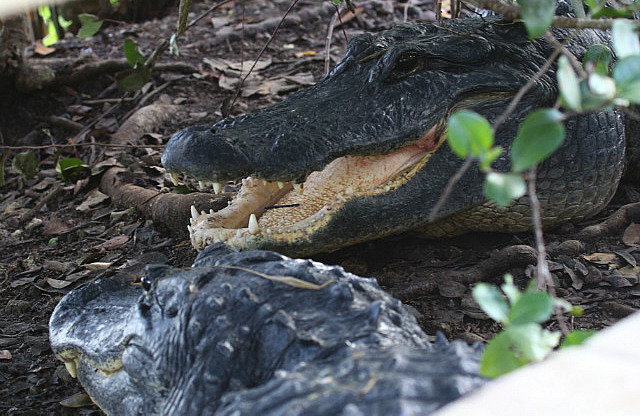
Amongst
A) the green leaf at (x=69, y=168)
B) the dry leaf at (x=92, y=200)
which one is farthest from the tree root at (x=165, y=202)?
the green leaf at (x=69, y=168)

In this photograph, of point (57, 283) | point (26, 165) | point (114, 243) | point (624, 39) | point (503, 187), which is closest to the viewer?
point (503, 187)

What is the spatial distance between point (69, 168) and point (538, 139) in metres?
3.76

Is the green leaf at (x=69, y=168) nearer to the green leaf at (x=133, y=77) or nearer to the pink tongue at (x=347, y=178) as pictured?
the green leaf at (x=133, y=77)

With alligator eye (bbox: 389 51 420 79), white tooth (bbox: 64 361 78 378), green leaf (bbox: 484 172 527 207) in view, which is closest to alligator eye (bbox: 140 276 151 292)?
white tooth (bbox: 64 361 78 378)

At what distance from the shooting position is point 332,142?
8.85ft

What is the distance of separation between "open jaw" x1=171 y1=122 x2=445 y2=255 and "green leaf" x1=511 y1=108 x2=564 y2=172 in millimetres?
1614

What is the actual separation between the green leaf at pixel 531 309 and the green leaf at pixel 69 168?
3.68 m

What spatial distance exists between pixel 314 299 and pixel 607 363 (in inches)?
31.1

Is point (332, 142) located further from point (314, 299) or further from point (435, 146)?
point (314, 299)

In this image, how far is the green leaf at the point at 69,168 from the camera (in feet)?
14.3

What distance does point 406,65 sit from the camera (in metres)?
2.95

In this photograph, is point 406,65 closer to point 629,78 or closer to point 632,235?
point 632,235

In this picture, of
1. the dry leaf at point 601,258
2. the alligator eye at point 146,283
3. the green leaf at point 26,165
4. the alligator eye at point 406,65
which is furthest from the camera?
the green leaf at point 26,165

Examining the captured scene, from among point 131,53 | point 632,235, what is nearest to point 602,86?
point 632,235
